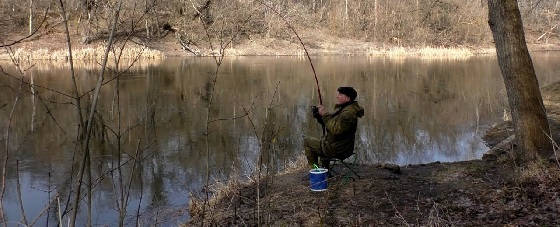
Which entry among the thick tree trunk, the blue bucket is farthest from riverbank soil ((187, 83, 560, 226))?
the thick tree trunk

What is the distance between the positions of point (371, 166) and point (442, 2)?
129ft

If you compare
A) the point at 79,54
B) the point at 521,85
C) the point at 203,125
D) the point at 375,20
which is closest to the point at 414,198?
the point at 521,85

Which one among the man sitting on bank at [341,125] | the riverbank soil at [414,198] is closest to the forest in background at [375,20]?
the riverbank soil at [414,198]

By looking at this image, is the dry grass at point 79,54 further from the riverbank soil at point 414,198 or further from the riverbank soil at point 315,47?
the riverbank soil at point 414,198

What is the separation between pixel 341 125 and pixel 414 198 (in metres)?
0.97

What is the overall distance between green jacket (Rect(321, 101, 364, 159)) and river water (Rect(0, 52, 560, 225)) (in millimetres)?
617

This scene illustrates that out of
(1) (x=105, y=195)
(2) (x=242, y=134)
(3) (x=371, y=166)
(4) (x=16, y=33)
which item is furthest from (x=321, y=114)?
(4) (x=16, y=33)

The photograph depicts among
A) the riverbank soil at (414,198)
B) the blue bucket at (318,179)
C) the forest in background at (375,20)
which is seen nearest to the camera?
the riverbank soil at (414,198)

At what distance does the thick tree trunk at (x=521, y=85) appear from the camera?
5.46 m

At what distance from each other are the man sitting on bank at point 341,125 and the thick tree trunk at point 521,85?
1648 millimetres

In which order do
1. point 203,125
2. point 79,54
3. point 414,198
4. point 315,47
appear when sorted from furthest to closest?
point 315,47 < point 79,54 < point 203,125 < point 414,198

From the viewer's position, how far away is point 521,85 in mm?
5484

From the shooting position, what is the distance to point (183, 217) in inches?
243

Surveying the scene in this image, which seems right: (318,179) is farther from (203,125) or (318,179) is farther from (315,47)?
(315,47)
